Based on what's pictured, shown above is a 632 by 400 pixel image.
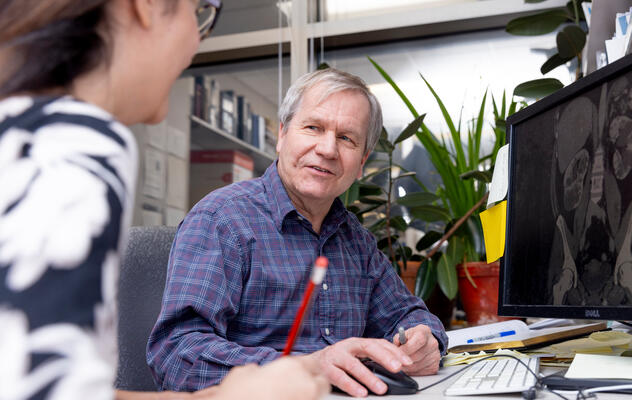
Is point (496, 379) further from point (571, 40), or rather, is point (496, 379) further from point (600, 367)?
point (571, 40)

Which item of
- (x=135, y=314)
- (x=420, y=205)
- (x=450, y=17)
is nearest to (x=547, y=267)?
(x=135, y=314)

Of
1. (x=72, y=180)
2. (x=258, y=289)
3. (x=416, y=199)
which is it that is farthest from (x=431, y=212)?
(x=72, y=180)

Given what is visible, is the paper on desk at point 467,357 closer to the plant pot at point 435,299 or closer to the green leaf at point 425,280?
the green leaf at point 425,280

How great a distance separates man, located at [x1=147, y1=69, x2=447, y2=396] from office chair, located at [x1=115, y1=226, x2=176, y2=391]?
183mm

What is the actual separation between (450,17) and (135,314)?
199cm

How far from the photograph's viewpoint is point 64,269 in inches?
14.6

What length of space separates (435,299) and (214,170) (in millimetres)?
1462

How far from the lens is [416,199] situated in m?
2.16

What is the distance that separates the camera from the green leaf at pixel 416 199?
2158mm

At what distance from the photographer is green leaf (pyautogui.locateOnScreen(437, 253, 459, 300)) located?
1950mm

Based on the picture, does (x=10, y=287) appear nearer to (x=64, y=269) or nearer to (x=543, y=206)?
(x=64, y=269)

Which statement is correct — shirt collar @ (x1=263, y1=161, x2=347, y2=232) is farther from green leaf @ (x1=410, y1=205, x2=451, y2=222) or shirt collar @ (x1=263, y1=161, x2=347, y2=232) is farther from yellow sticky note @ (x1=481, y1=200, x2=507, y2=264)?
green leaf @ (x1=410, y1=205, x2=451, y2=222)

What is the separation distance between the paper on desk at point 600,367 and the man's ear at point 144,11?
0.72 m

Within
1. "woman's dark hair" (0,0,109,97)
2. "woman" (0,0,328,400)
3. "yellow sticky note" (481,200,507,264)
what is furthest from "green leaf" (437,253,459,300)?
"woman's dark hair" (0,0,109,97)
